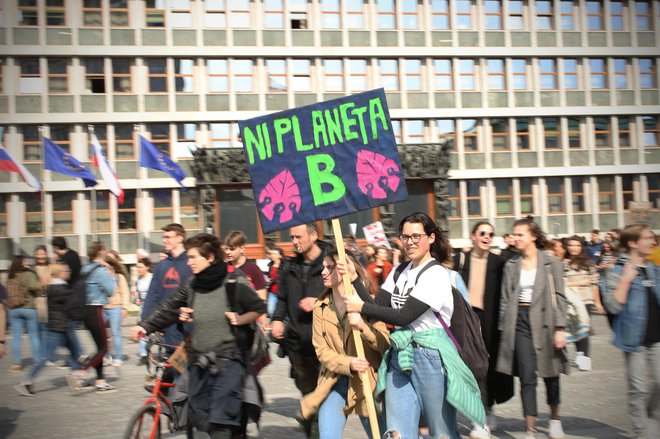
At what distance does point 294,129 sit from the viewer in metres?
5.62

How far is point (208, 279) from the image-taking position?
5.95 metres

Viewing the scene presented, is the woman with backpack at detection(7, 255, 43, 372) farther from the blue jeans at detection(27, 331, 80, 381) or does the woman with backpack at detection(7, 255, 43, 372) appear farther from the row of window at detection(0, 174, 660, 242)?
the row of window at detection(0, 174, 660, 242)

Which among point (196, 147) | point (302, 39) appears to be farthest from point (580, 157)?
point (196, 147)

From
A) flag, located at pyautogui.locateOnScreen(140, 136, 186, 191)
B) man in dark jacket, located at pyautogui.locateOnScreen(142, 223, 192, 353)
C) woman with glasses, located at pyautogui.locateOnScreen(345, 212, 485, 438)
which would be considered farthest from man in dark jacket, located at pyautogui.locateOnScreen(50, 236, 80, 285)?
flag, located at pyautogui.locateOnScreen(140, 136, 186, 191)

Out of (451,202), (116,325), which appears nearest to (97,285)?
(116,325)

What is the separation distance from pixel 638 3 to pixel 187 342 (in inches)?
1671

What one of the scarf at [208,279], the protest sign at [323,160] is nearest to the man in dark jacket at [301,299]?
the scarf at [208,279]

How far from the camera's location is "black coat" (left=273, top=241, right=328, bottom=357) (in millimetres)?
6516

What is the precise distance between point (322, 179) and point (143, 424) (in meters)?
2.24

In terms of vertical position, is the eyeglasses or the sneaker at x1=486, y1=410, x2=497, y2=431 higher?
the eyeglasses

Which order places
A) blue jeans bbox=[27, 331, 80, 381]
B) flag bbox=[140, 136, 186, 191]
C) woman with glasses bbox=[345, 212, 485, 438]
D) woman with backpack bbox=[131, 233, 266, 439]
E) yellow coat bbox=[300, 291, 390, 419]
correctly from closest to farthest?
1. woman with glasses bbox=[345, 212, 485, 438]
2. yellow coat bbox=[300, 291, 390, 419]
3. woman with backpack bbox=[131, 233, 266, 439]
4. blue jeans bbox=[27, 331, 80, 381]
5. flag bbox=[140, 136, 186, 191]

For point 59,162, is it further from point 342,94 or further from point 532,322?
point 532,322

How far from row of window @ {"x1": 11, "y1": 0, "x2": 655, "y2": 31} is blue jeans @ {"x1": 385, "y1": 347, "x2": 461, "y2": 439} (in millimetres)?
34274

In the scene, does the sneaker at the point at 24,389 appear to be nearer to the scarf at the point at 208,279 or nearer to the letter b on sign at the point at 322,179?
the scarf at the point at 208,279
